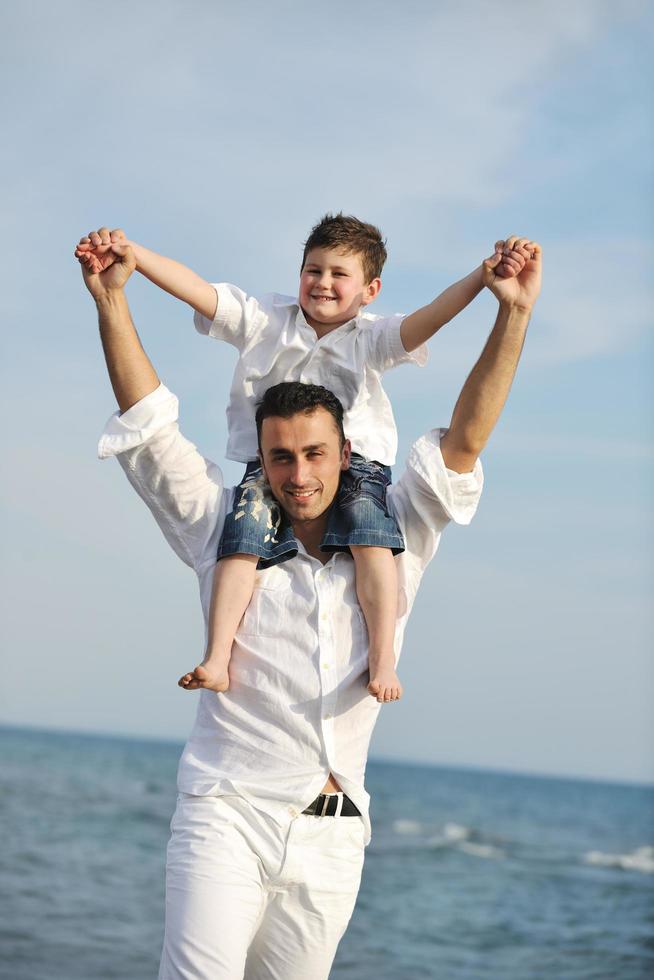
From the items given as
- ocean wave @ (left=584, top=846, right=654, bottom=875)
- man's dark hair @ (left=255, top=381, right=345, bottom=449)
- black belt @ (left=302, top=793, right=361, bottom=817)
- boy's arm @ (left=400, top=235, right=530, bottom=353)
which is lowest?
ocean wave @ (left=584, top=846, right=654, bottom=875)

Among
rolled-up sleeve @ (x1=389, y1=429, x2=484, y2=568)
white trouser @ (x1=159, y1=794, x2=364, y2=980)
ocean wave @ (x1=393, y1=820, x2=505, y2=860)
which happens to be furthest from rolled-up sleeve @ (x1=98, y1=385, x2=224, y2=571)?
ocean wave @ (x1=393, y1=820, x2=505, y2=860)

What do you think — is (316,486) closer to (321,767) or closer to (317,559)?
(317,559)

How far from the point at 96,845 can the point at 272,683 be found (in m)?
21.3

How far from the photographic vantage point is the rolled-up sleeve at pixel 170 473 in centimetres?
365

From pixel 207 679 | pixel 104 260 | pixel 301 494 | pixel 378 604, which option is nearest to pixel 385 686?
pixel 378 604

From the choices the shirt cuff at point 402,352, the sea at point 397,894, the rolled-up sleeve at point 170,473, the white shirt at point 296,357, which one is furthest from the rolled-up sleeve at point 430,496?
the sea at point 397,894

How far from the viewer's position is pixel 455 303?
156 inches

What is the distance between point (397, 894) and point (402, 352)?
1979 centimetres

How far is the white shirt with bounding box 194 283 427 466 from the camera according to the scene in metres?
4.23

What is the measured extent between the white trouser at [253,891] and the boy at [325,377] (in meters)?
0.41

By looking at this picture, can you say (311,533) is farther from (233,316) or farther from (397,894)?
(397,894)

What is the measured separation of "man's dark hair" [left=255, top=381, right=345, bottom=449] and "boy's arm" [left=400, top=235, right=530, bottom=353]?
1.22ft

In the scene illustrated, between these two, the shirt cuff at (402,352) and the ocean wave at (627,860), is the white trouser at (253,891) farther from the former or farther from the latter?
the ocean wave at (627,860)

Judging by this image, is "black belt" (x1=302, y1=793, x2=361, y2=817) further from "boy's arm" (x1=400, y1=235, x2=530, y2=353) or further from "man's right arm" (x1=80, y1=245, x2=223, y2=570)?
"boy's arm" (x1=400, y1=235, x2=530, y2=353)
